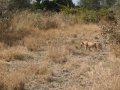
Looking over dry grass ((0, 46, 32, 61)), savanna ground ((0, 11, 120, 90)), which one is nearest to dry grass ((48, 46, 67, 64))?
savanna ground ((0, 11, 120, 90))

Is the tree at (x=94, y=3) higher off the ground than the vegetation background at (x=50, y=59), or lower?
higher

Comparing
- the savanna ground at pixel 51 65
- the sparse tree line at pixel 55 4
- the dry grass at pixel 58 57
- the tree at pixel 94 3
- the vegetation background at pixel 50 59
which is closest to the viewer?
the savanna ground at pixel 51 65

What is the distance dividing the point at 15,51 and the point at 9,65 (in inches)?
65.5

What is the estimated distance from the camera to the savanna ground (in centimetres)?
806

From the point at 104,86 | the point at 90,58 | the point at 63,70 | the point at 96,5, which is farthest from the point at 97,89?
the point at 96,5

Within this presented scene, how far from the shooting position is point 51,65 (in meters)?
10.7

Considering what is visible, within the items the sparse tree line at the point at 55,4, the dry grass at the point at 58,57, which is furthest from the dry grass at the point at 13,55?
the sparse tree line at the point at 55,4

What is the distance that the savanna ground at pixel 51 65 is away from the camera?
317 inches

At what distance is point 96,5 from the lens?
46.3 m

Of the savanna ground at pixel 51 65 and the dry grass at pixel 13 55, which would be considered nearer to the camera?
the savanna ground at pixel 51 65

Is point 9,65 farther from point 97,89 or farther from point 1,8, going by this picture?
point 1,8

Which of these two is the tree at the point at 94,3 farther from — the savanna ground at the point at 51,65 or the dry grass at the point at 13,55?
the dry grass at the point at 13,55

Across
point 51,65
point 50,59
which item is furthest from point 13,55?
point 51,65

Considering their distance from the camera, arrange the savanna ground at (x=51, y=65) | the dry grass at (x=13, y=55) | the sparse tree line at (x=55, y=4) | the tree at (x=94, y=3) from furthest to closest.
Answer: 1. the tree at (x=94, y=3)
2. the sparse tree line at (x=55, y=4)
3. the dry grass at (x=13, y=55)
4. the savanna ground at (x=51, y=65)
